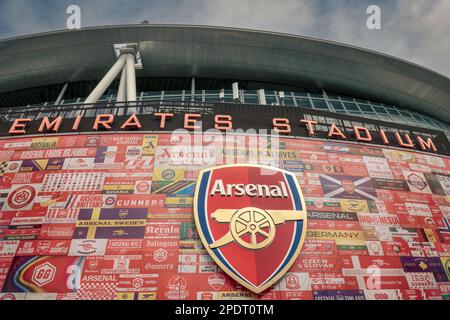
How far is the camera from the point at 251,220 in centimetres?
1058

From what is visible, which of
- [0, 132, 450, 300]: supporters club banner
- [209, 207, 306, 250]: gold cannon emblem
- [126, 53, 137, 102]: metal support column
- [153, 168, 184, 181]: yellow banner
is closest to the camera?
A: [0, 132, 450, 300]: supporters club banner

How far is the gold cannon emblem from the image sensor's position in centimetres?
1005

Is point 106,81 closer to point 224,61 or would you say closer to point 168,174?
point 224,61

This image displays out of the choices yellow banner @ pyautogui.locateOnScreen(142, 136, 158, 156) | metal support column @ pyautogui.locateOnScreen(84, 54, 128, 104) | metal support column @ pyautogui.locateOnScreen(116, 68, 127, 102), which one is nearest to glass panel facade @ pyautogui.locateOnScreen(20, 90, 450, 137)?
metal support column @ pyautogui.locateOnScreen(116, 68, 127, 102)

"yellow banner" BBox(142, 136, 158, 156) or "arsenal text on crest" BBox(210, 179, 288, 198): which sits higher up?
"yellow banner" BBox(142, 136, 158, 156)

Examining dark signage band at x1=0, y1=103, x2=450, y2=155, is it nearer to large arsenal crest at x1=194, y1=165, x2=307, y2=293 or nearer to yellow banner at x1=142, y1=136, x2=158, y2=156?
yellow banner at x1=142, y1=136, x2=158, y2=156

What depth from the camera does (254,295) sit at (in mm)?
9344

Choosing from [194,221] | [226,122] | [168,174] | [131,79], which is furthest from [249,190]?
[131,79]

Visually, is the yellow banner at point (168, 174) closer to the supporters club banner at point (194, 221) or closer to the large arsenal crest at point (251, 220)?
the supporters club banner at point (194, 221)

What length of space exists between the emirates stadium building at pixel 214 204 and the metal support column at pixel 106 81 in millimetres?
209

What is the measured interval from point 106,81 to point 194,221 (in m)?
13.1
